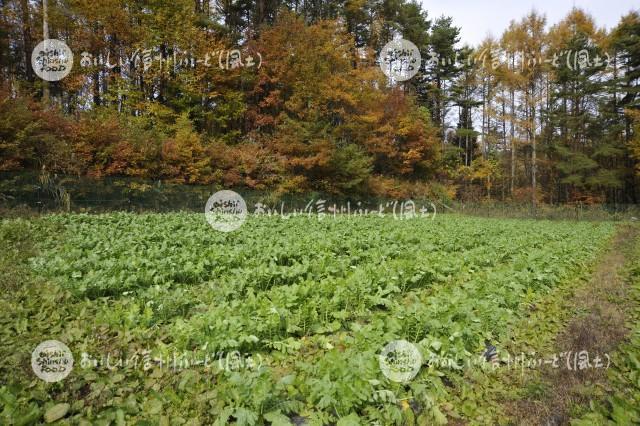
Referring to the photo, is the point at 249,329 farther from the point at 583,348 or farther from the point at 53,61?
the point at 53,61

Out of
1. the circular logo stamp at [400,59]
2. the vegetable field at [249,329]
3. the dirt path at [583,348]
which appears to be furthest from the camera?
the circular logo stamp at [400,59]

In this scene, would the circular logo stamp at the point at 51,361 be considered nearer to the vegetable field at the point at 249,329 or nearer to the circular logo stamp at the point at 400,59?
the vegetable field at the point at 249,329

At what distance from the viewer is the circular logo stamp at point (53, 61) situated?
23.1 meters

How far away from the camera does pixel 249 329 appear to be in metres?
4.40

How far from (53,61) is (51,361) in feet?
89.2

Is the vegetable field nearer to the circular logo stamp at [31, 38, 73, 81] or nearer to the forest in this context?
the forest

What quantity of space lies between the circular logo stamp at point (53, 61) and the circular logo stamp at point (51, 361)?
974 inches

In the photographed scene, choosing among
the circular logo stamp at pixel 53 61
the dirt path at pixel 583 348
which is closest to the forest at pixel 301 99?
the circular logo stamp at pixel 53 61

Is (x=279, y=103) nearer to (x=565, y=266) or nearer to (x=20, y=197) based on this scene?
(x=20, y=197)

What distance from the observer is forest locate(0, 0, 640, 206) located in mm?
20594

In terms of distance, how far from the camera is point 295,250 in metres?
8.74

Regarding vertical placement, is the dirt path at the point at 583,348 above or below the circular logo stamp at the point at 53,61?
below

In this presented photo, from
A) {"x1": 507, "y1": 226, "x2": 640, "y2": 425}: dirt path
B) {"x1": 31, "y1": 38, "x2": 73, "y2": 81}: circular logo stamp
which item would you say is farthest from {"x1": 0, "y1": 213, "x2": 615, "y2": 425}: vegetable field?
{"x1": 31, "y1": 38, "x2": 73, "y2": 81}: circular logo stamp

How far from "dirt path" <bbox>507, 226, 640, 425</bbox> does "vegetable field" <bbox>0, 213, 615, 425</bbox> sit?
1.36 ft
